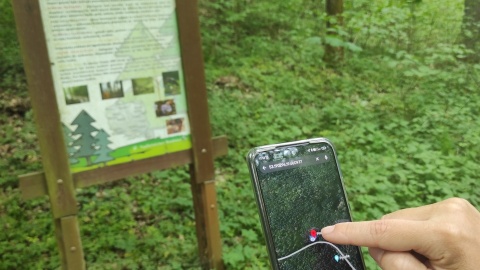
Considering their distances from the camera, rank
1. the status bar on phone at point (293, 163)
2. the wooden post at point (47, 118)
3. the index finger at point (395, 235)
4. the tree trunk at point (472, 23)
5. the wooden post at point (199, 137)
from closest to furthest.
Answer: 1. the index finger at point (395, 235)
2. the status bar on phone at point (293, 163)
3. the wooden post at point (47, 118)
4. the wooden post at point (199, 137)
5. the tree trunk at point (472, 23)

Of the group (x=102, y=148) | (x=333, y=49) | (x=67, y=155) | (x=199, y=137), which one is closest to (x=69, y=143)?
(x=67, y=155)

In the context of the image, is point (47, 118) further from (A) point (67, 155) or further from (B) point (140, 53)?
(B) point (140, 53)

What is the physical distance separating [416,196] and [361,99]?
10.6 feet

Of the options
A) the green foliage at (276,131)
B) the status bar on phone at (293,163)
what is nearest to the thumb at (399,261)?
the status bar on phone at (293,163)

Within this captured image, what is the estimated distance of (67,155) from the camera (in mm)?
2223

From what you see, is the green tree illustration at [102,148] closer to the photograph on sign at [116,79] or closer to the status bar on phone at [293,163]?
the photograph on sign at [116,79]

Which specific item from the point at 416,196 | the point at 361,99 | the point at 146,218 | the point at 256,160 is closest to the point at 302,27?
the point at 361,99

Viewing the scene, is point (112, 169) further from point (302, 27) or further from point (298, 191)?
point (302, 27)

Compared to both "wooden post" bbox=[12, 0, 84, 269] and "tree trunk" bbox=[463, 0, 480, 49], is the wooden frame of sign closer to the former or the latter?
"wooden post" bbox=[12, 0, 84, 269]

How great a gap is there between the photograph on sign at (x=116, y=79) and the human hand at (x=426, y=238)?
1801 mm

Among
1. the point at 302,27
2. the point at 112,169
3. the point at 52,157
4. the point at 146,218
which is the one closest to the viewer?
the point at 52,157

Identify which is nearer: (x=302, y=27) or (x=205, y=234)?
(x=205, y=234)

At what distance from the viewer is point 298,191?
1152mm

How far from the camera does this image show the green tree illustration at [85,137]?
225cm
